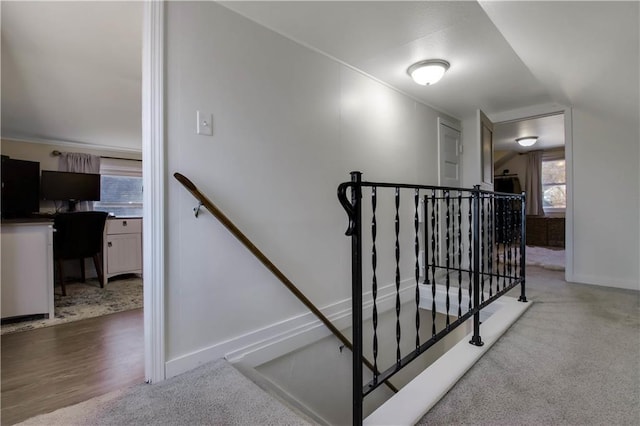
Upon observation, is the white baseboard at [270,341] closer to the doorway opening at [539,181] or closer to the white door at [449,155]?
the white door at [449,155]

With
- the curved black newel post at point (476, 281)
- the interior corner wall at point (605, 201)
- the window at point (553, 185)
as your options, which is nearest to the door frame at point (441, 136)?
the interior corner wall at point (605, 201)

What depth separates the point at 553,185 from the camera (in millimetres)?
6684

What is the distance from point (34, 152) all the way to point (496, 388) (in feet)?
18.6

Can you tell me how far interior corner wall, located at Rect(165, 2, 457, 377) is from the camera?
1.52 metres

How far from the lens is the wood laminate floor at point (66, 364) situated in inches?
58.2

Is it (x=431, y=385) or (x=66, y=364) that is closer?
(x=431, y=385)

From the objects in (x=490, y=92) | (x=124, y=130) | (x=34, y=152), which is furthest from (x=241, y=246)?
(x=34, y=152)

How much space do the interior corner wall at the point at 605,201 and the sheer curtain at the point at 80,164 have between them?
611 cm

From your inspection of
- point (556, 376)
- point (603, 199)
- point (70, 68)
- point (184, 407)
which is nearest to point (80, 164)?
point (70, 68)

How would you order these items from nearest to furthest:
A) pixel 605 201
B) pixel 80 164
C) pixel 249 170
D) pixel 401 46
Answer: pixel 249 170
pixel 401 46
pixel 605 201
pixel 80 164

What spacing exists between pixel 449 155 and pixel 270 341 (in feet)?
9.77

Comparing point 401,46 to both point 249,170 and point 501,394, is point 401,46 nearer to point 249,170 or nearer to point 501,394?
point 249,170

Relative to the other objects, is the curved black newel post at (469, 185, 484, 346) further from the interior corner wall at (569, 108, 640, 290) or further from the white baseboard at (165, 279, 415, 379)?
the interior corner wall at (569, 108, 640, 290)

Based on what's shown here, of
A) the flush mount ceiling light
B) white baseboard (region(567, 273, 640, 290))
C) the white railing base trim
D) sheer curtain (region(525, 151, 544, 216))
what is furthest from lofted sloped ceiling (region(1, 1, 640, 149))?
sheer curtain (region(525, 151, 544, 216))
